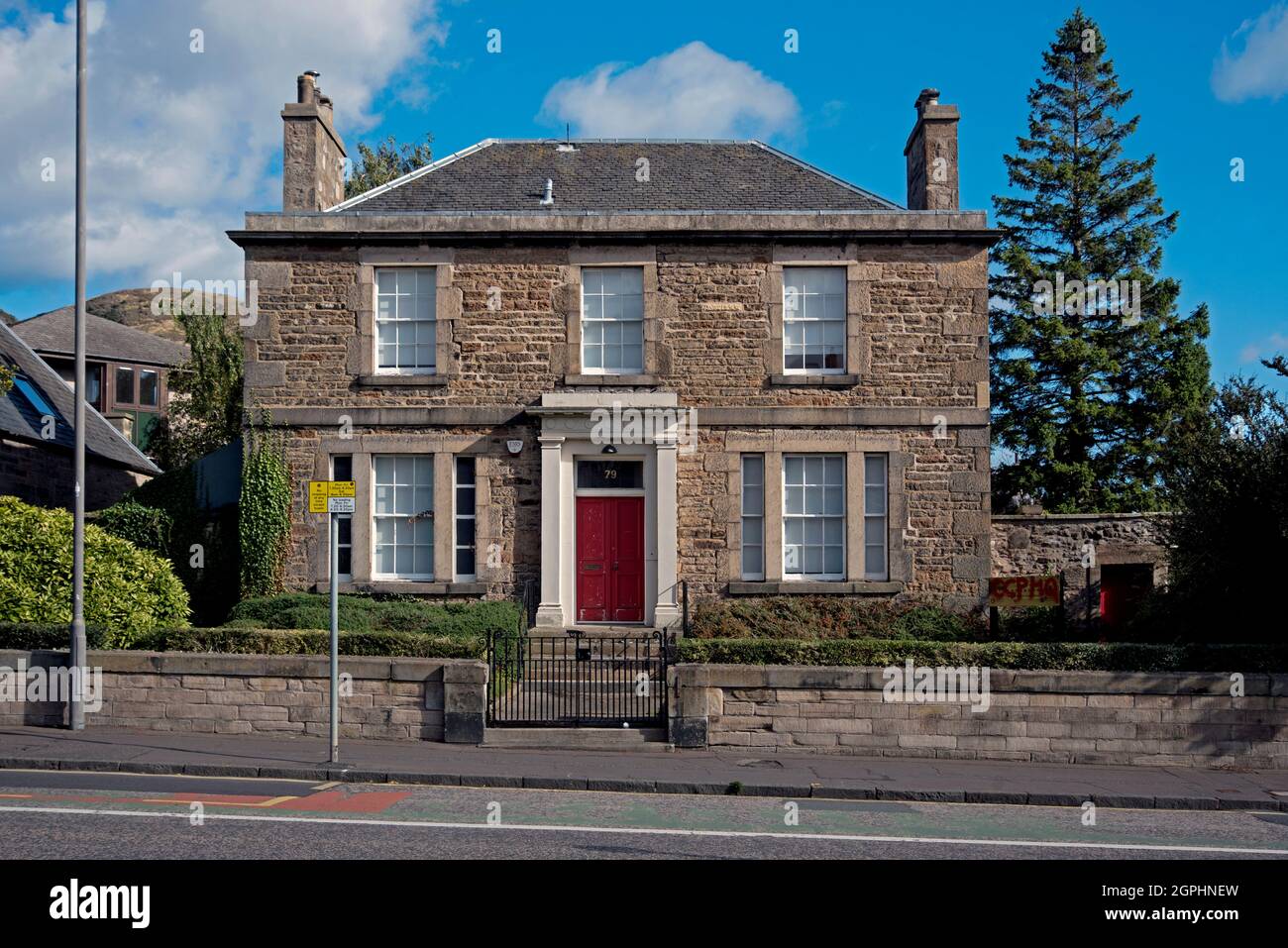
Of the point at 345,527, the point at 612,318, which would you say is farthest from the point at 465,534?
the point at 612,318

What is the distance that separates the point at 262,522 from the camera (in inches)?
756

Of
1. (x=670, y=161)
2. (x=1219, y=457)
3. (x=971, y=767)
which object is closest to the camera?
(x=971, y=767)

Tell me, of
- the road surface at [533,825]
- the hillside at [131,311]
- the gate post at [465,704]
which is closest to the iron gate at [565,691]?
the gate post at [465,704]

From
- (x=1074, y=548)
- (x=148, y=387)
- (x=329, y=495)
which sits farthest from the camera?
(x=148, y=387)

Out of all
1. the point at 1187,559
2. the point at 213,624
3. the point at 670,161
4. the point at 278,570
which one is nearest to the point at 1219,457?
the point at 1187,559

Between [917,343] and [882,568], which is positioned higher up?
[917,343]

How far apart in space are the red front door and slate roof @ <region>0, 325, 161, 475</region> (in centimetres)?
1185

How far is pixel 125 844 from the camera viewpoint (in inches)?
317

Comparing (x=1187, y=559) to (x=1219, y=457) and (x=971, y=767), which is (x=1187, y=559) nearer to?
(x=1219, y=457)

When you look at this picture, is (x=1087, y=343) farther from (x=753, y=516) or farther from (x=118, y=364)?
(x=118, y=364)

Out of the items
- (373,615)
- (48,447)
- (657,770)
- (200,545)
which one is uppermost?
(48,447)

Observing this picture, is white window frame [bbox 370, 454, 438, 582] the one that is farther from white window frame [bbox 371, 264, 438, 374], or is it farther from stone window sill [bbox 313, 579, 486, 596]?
white window frame [bbox 371, 264, 438, 374]

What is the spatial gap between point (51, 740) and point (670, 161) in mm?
14820

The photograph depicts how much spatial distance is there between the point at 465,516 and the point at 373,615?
3733 millimetres
